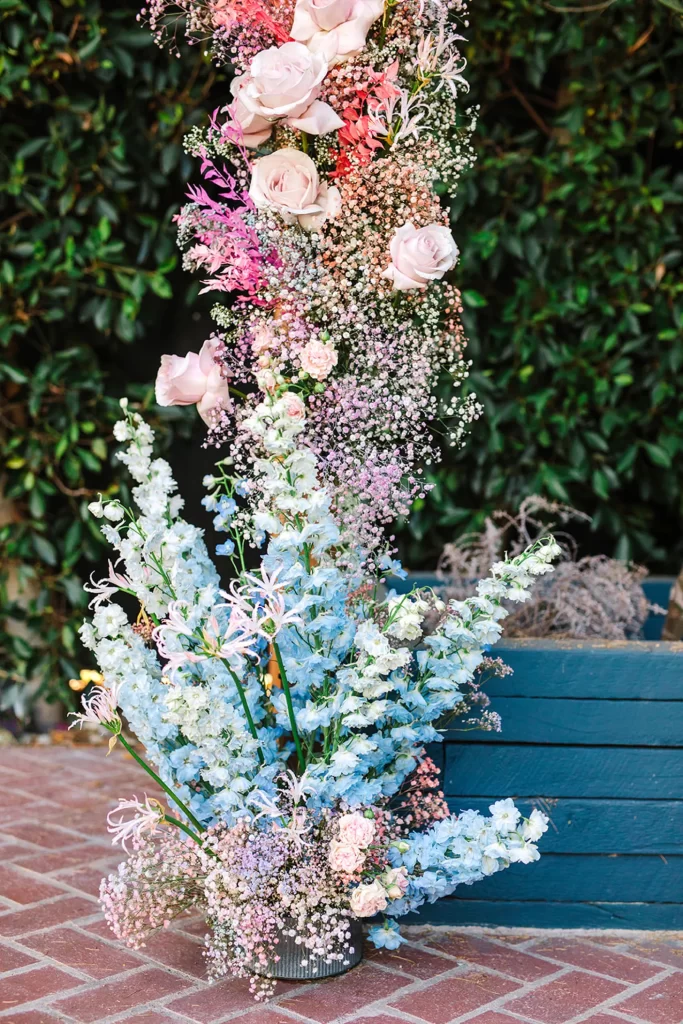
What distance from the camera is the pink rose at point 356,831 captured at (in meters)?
2.00

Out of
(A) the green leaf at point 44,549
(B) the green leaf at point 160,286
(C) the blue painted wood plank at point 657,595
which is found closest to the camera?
(C) the blue painted wood plank at point 657,595

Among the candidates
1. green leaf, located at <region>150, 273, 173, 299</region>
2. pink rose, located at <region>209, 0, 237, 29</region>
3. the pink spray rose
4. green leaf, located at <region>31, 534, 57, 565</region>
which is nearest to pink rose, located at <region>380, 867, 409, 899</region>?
the pink spray rose

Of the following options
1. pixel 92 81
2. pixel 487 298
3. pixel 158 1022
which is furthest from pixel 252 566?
pixel 92 81

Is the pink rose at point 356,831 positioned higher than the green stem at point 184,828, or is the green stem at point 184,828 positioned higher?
the pink rose at point 356,831

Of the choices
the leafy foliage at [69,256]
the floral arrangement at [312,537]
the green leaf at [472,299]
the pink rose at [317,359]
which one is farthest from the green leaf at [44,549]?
the pink rose at [317,359]

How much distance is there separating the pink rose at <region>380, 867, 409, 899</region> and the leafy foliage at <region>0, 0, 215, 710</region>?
1869 mm

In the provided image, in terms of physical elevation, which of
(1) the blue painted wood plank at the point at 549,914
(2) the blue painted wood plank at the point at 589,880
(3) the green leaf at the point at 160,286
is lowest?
(1) the blue painted wood plank at the point at 549,914

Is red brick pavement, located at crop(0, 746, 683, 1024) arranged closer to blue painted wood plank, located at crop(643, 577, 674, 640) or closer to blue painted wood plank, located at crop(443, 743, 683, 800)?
blue painted wood plank, located at crop(443, 743, 683, 800)

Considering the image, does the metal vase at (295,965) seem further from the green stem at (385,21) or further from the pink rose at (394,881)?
the green stem at (385,21)

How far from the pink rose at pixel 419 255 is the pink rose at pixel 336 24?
0.34 m

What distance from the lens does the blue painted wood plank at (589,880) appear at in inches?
94.6

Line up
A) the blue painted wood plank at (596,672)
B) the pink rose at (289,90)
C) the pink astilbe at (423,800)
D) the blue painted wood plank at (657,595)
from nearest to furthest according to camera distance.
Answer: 1. the pink rose at (289,90)
2. the pink astilbe at (423,800)
3. the blue painted wood plank at (596,672)
4. the blue painted wood plank at (657,595)

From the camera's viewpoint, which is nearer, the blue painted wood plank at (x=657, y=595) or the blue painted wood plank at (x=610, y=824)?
the blue painted wood plank at (x=610, y=824)

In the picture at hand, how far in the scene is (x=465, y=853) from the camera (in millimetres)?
2109
